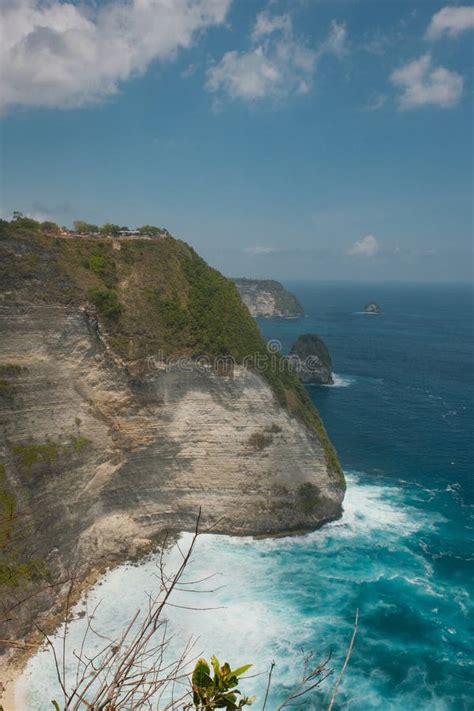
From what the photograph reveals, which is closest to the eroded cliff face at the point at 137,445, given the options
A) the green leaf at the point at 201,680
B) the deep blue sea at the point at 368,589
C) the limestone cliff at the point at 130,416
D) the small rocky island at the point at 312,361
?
the limestone cliff at the point at 130,416

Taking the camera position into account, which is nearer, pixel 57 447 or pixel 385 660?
pixel 385 660

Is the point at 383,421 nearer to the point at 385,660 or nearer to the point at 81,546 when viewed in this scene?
the point at 385,660

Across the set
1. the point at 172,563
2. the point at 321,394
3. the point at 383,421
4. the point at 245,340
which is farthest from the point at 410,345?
the point at 172,563

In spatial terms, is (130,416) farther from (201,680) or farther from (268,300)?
(268,300)


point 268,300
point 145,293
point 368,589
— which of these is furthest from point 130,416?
point 268,300

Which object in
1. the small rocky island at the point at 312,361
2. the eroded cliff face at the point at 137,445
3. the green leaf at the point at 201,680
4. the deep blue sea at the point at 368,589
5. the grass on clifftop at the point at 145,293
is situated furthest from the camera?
the small rocky island at the point at 312,361

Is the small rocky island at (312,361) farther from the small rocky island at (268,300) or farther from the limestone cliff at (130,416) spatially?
the small rocky island at (268,300)
